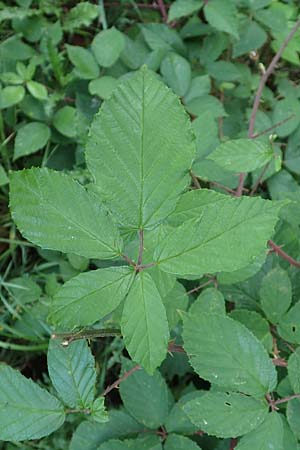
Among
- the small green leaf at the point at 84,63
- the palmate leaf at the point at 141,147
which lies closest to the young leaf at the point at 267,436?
the palmate leaf at the point at 141,147

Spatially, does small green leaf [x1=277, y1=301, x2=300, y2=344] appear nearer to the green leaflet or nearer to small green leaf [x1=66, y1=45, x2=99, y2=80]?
the green leaflet

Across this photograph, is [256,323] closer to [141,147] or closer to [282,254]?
[282,254]

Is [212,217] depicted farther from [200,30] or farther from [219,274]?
[200,30]

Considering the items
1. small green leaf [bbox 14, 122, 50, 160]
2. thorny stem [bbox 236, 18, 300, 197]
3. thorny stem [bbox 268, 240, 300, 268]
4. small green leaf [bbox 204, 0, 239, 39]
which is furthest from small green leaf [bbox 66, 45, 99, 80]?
thorny stem [bbox 268, 240, 300, 268]

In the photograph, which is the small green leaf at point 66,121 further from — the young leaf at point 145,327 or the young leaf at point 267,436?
the young leaf at point 267,436

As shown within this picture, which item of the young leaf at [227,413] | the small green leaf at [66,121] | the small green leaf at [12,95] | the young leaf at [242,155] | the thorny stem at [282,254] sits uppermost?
the young leaf at [242,155]

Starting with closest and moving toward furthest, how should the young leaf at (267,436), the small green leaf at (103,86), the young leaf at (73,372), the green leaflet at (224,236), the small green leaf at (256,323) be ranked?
the green leaflet at (224,236) → the young leaf at (267,436) → the young leaf at (73,372) → the small green leaf at (256,323) → the small green leaf at (103,86)

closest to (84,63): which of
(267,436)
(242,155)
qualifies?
(242,155)
